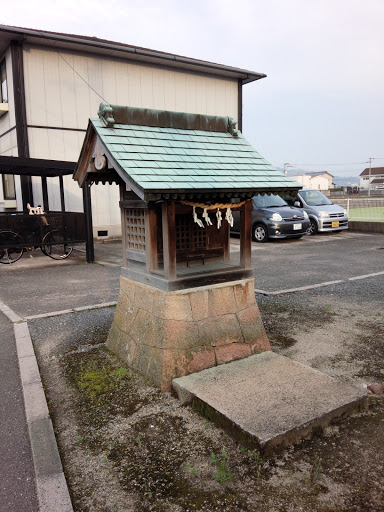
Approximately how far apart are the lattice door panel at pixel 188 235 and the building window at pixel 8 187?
14612 mm

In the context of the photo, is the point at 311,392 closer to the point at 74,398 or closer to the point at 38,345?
the point at 74,398

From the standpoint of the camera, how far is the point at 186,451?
121 inches

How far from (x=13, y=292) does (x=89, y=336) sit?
3.55 metres

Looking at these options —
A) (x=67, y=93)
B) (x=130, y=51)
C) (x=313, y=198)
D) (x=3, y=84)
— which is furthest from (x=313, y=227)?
(x=3, y=84)

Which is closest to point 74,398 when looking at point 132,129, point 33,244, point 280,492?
point 280,492

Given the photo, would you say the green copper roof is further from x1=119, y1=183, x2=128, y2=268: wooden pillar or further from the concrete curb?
the concrete curb

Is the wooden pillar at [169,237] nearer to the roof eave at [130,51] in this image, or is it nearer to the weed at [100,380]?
the weed at [100,380]

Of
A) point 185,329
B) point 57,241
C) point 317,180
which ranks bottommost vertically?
point 185,329

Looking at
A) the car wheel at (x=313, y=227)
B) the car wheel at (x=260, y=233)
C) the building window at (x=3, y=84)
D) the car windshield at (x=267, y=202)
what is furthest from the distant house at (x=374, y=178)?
the building window at (x=3, y=84)

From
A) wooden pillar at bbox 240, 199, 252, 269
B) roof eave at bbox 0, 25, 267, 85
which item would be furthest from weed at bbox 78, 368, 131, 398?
roof eave at bbox 0, 25, 267, 85

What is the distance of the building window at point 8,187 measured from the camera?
17109mm

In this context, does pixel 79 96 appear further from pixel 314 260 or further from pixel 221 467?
pixel 221 467

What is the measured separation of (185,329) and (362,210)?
1924 cm

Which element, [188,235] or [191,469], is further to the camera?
[188,235]
